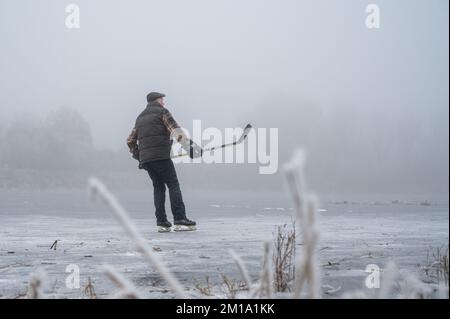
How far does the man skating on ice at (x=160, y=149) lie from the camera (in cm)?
864

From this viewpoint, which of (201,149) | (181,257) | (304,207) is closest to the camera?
(304,207)

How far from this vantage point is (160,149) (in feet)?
28.5

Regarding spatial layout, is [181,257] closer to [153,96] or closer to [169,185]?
[169,185]

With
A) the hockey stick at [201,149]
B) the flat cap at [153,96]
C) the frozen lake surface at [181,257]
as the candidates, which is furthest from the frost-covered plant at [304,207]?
the flat cap at [153,96]

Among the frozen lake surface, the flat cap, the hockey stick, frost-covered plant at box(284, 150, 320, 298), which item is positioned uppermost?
the flat cap

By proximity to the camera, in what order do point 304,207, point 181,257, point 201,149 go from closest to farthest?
point 304,207 < point 181,257 < point 201,149

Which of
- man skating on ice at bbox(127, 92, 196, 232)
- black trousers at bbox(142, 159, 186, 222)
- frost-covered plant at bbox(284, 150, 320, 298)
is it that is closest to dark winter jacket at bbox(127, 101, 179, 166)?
man skating on ice at bbox(127, 92, 196, 232)

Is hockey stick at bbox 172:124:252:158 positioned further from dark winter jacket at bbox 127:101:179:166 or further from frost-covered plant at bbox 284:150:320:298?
frost-covered plant at bbox 284:150:320:298

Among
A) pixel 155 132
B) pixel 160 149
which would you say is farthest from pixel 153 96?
pixel 160 149

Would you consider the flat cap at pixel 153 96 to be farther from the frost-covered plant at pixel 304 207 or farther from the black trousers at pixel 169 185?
the frost-covered plant at pixel 304 207

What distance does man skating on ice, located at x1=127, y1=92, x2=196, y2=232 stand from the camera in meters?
8.64

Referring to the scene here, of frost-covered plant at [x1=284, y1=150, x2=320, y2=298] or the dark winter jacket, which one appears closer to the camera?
frost-covered plant at [x1=284, y1=150, x2=320, y2=298]
